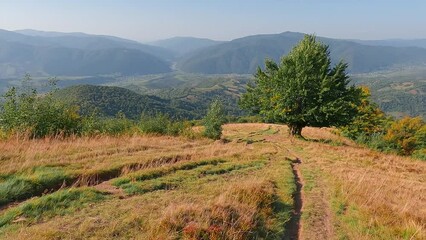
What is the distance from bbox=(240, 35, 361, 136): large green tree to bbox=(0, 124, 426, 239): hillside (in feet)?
52.2

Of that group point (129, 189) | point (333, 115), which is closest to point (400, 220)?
point (129, 189)

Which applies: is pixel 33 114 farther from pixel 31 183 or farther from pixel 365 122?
pixel 365 122

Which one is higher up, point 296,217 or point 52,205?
point 52,205

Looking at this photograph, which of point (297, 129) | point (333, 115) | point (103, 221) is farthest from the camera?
point (297, 129)

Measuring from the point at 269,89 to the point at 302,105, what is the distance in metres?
4.14

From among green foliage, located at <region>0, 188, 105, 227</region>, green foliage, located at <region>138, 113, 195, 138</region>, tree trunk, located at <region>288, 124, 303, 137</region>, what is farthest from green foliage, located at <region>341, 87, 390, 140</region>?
green foliage, located at <region>0, 188, 105, 227</region>

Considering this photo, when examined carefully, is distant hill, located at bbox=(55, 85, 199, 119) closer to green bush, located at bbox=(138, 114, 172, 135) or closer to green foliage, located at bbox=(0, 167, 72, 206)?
green bush, located at bbox=(138, 114, 172, 135)

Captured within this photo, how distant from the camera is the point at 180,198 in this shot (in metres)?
8.50

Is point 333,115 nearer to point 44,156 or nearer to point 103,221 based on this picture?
point 44,156

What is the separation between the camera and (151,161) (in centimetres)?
1237

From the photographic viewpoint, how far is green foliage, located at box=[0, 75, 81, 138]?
1689cm

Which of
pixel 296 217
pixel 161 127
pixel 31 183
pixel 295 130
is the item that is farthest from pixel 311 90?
pixel 31 183

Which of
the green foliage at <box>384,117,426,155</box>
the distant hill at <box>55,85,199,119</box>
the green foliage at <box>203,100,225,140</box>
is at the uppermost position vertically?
the green foliage at <box>203,100,225,140</box>

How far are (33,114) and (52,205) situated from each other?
11.8 metres
